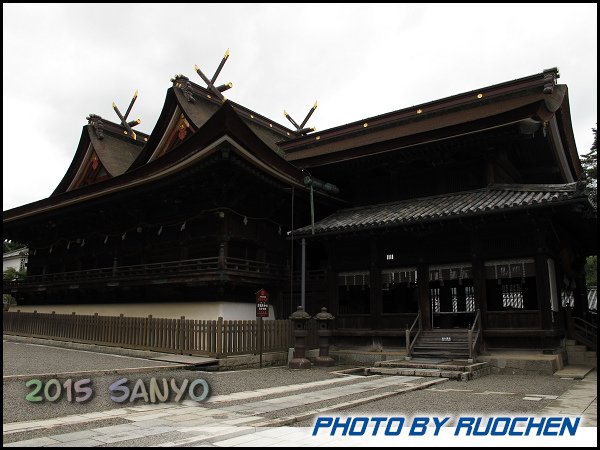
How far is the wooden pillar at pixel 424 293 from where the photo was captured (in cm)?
1631

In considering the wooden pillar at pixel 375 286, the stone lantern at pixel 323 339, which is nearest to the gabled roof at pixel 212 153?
the wooden pillar at pixel 375 286

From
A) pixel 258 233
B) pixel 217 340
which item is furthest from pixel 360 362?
pixel 258 233

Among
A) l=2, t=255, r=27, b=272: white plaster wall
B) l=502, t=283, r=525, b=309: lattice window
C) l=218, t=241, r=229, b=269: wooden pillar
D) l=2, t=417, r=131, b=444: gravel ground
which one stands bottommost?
l=2, t=417, r=131, b=444: gravel ground

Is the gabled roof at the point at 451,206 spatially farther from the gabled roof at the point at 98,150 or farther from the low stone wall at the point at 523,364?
the gabled roof at the point at 98,150

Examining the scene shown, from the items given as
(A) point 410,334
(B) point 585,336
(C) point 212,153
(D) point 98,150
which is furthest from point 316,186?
(D) point 98,150

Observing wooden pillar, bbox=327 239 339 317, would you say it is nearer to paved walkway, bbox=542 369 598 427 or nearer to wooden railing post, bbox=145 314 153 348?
wooden railing post, bbox=145 314 153 348

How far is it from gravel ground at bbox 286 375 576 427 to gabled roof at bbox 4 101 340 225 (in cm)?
993

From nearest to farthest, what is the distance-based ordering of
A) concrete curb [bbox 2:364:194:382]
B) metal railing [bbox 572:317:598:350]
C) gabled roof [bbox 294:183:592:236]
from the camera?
concrete curb [bbox 2:364:194:382] → gabled roof [bbox 294:183:592:236] → metal railing [bbox 572:317:598:350]

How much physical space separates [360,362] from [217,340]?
17.0 ft

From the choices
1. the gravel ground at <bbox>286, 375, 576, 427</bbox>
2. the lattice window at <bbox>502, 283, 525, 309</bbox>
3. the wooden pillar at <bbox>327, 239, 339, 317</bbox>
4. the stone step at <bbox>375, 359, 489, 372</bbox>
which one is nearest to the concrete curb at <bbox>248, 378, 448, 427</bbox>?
the gravel ground at <bbox>286, 375, 576, 427</bbox>

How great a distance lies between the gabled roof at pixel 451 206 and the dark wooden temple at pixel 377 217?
65mm

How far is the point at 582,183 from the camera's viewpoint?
1265cm

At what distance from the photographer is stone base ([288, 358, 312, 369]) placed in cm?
1493

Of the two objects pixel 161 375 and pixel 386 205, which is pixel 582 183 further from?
pixel 161 375
